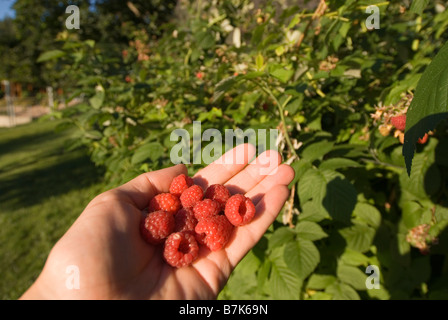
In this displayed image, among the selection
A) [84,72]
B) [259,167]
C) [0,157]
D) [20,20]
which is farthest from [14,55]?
[259,167]

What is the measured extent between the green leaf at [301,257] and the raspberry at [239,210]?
246mm

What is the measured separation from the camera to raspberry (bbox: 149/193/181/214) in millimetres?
1432

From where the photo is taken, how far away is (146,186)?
147cm

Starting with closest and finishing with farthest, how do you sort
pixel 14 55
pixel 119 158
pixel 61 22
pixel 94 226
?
pixel 94 226, pixel 119 158, pixel 61 22, pixel 14 55

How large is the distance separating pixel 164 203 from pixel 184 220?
0.13m

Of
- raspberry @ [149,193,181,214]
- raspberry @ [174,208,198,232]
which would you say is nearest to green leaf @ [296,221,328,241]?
raspberry @ [174,208,198,232]

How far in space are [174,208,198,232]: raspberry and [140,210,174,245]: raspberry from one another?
13 centimetres

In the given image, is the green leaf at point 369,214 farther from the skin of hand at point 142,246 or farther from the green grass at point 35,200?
the green grass at point 35,200

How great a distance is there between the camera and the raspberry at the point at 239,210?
1356 mm

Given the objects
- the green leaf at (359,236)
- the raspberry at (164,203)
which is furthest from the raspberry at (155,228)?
the green leaf at (359,236)

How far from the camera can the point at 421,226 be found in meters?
1.50

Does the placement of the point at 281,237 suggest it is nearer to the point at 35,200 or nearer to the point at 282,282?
the point at 282,282

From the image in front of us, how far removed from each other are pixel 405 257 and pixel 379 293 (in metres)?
0.24
